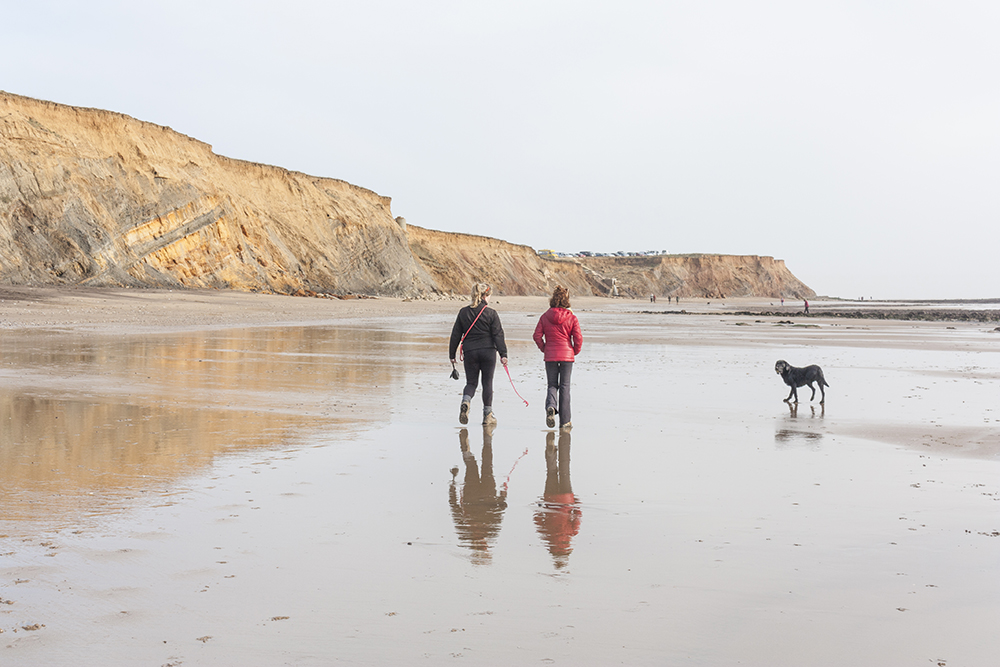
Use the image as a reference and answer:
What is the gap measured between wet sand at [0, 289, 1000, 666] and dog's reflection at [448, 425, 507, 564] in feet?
0.10

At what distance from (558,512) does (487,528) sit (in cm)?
59

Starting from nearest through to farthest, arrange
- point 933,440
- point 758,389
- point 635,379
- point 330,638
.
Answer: point 330,638
point 933,440
point 758,389
point 635,379

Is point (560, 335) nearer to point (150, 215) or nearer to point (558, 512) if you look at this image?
point (558, 512)

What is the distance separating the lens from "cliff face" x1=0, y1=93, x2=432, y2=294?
131 feet

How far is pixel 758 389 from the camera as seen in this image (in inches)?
477

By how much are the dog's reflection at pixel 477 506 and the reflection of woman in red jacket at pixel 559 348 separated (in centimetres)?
→ 165

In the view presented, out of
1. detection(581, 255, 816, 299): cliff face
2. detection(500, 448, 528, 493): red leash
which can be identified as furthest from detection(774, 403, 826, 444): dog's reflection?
detection(581, 255, 816, 299): cliff face

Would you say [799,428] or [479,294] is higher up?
[479,294]

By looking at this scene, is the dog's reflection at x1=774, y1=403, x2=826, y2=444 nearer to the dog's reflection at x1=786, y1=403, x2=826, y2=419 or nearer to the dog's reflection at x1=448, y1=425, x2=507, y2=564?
the dog's reflection at x1=786, y1=403, x2=826, y2=419

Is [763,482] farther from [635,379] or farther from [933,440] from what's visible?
[635,379]

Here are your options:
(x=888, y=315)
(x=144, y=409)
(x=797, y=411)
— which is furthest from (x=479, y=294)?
(x=888, y=315)

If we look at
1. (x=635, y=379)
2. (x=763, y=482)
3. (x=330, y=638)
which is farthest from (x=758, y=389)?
(x=330, y=638)

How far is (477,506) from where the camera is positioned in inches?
207

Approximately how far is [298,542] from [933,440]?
6360mm
